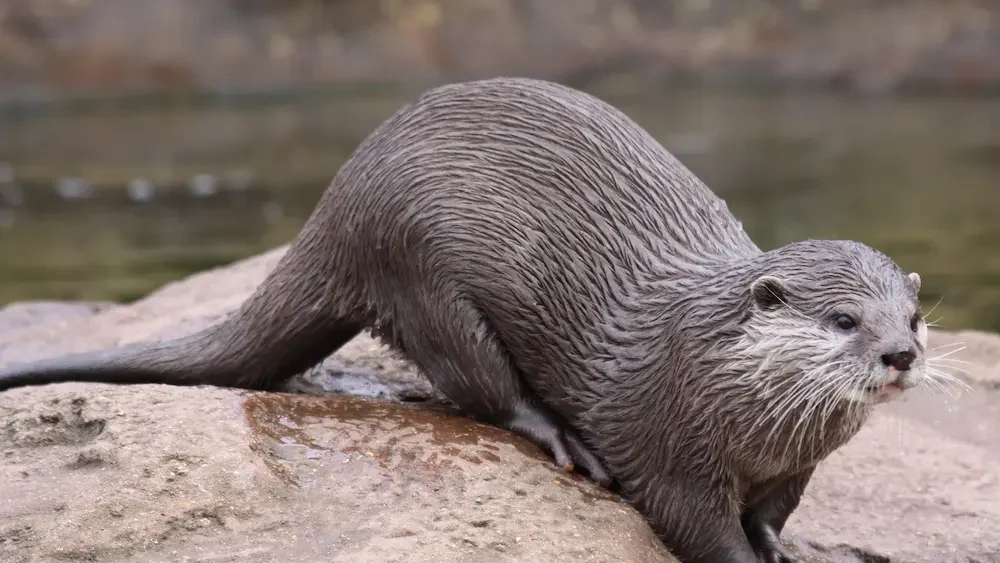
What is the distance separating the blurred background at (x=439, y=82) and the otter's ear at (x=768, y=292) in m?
5.55

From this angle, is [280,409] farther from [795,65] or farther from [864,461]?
[795,65]

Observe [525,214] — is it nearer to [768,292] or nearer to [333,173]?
[768,292]

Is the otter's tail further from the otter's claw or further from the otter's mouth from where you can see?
the otter's mouth

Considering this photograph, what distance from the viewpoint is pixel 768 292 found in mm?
2184

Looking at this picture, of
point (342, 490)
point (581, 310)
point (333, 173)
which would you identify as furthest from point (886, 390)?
point (333, 173)

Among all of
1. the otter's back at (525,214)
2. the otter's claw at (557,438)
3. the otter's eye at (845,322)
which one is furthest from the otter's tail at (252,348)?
the otter's eye at (845,322)

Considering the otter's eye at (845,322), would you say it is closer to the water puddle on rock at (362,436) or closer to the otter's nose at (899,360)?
the otter's nose at (899,360)

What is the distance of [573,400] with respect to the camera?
2516mm

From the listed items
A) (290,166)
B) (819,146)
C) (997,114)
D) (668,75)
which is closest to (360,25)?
(668,75)

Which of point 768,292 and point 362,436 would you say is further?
point 362,436

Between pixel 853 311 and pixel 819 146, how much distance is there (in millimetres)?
8231

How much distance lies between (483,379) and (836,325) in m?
0.74

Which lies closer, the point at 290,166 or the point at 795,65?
the point at 290,166

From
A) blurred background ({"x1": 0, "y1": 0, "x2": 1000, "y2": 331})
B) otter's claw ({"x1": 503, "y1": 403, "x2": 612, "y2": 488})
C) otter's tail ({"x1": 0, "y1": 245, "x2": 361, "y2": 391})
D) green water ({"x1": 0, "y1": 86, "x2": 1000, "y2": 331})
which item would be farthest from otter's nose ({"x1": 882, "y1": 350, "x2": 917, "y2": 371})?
blurred background ({"x1": 0, "y1": 0, "x2": 1000, "y2": 331})
